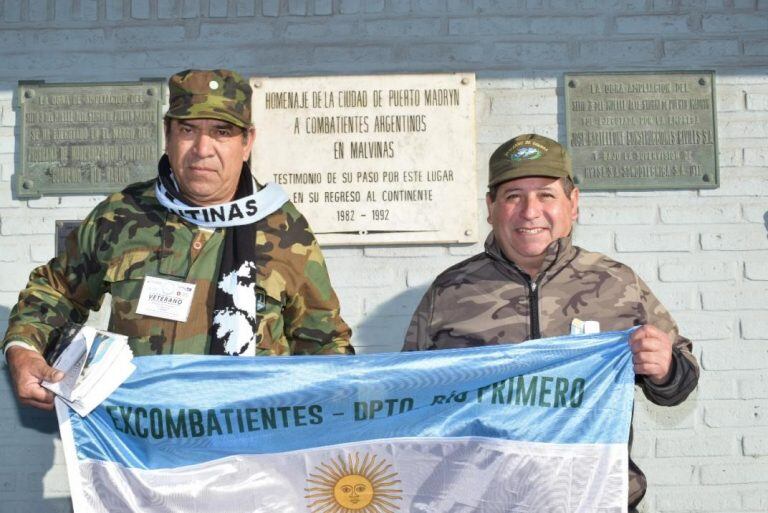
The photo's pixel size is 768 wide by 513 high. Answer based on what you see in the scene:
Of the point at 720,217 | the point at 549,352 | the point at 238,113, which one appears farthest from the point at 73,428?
the point at 720,217

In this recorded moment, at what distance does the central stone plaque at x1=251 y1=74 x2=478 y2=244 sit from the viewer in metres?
4.96

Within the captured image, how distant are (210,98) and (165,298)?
647mm

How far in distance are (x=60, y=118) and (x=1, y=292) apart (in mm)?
845

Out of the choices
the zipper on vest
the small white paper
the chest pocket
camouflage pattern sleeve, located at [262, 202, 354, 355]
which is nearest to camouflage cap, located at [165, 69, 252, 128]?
camouflage pattern sleeve, located at [262, 202, 354, 355]

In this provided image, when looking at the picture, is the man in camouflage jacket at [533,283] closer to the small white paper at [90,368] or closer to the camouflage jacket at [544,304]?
the camouflage jacket at [544,304]

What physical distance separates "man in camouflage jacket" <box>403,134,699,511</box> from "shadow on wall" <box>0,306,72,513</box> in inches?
89.2

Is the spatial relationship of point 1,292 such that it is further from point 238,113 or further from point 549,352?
point 549,352

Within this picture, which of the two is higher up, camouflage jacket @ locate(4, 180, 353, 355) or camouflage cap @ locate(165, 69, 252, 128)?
camouflage cap @ locate(165, 69, 252, 128)

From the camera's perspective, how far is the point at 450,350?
3146 mm

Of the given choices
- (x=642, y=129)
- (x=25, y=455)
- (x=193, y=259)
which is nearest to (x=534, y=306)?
(x=193, y=259)

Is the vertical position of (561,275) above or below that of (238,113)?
below

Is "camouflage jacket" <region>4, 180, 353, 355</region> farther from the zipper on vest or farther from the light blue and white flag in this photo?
the zipper on vest

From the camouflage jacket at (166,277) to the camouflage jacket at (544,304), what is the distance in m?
0.37

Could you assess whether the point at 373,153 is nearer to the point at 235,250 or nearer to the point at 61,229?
the point at 61,229
